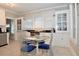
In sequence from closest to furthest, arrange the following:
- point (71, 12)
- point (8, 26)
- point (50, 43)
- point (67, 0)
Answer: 1. point (67, 0)
2. point (71, 12)
3. point (8, 26)
4. point (50, 43)

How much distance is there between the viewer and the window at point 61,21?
2.28m

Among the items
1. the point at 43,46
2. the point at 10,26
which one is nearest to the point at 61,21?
the point at 43,46

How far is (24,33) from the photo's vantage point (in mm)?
2350

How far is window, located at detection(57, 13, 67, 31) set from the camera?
7.47ft

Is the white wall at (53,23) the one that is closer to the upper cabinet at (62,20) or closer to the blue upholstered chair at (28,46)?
the upper cabinet at (62,20)

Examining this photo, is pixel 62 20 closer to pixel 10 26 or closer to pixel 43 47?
pixel 43 47

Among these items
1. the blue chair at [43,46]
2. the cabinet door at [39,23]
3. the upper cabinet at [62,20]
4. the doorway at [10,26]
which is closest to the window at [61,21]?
the upper cabinet at [62,20]

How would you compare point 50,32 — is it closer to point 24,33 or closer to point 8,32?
point 24,33

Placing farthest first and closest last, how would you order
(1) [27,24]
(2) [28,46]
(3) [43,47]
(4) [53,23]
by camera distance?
(3) [43,47]
(2) [28,46]
(1) [27,24]
(4) [53,23]

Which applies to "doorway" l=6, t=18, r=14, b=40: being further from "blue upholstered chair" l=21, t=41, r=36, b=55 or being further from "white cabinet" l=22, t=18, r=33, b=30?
"blue upholstered chair" l=21, t=41, r=36, b=55

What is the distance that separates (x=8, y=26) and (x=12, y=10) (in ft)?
1.13

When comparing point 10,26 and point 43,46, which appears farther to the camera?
point 43,46

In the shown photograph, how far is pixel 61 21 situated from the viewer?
7.80 feet

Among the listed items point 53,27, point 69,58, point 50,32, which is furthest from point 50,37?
point 69,58
